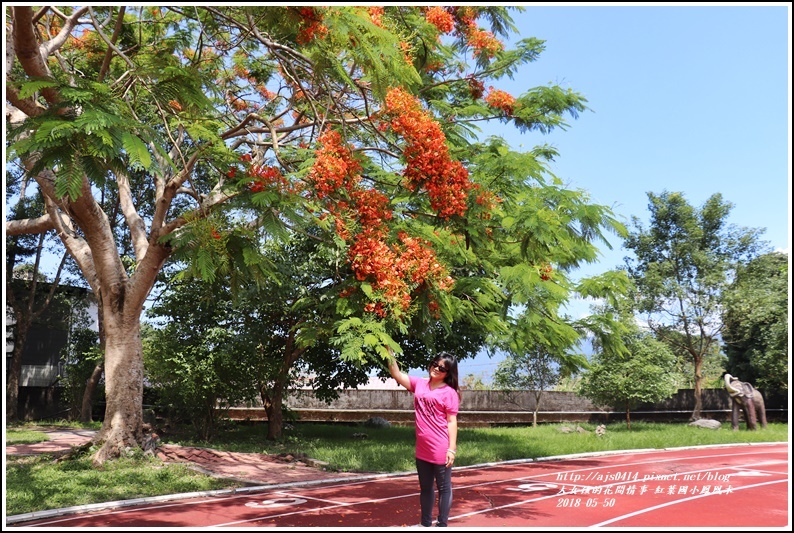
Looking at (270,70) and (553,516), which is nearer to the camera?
(553,516)

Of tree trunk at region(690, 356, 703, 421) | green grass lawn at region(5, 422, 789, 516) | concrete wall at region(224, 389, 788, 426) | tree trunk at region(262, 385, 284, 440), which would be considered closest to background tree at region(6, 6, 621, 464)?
green grass lawn at region(5, 422, 789, 516)

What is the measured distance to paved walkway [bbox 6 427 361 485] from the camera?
10883mm

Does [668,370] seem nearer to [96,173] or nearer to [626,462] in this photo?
[626,462]

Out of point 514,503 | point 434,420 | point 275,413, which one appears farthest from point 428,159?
point 275,413

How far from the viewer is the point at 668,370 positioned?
23.1 metres

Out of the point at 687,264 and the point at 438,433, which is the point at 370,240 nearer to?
the point at 438,433

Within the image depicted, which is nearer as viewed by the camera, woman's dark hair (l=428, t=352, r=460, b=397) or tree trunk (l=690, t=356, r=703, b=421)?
woman's dark hair (l=428, t=352, r=460, b=397)

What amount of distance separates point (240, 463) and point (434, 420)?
7810mm

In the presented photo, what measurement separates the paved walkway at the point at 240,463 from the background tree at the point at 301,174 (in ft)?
3.79

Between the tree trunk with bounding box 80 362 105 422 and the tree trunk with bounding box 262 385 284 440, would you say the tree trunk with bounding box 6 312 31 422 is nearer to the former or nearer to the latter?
the tree trunk with bounding box 80 362 105 422

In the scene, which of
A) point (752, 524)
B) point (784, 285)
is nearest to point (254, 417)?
point (752, 524)

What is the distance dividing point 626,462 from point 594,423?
12214 mm

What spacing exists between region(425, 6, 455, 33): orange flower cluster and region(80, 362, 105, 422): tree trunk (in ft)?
43.6

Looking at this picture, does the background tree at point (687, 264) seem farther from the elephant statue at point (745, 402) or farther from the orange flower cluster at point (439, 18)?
the orange flower cluster at point (439, 18)
